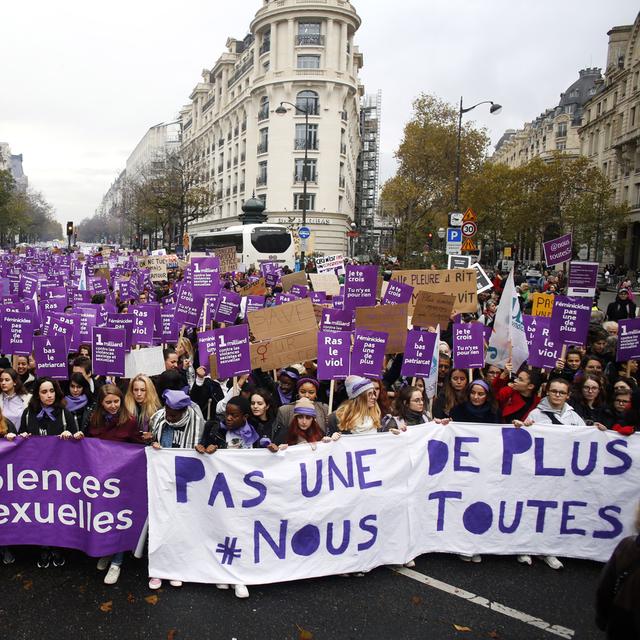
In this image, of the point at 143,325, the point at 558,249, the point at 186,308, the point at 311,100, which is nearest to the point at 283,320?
the point at 143,325

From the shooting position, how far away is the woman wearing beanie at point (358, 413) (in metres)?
5.01

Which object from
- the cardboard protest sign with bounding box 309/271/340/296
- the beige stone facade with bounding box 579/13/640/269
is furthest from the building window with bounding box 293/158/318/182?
the cardboard protest sign with bounding box 309/271/340/296

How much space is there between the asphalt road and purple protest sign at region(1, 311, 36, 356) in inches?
146

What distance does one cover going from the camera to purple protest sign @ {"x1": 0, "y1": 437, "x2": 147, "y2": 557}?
4.42 m

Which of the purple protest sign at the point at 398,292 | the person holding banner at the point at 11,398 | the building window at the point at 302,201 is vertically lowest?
the person holding banner at the point at 11,398

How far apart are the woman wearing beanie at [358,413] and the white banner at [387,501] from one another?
0.46 metres

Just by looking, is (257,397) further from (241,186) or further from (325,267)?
(241,186)

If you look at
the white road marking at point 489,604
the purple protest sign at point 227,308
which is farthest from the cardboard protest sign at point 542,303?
the white road marking at point 489,604

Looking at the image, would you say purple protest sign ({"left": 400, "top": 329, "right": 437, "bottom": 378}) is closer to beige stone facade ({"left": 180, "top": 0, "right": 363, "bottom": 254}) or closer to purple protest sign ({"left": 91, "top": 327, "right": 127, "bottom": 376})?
purple protest sign ({"left": 91, "top": 327, "right": 127, "bottom": 376})

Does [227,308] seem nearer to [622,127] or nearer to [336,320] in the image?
[336,320]

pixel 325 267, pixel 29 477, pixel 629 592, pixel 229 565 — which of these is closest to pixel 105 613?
pixel 229 565

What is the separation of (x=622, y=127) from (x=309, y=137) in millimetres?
28844

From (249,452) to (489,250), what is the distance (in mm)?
88175

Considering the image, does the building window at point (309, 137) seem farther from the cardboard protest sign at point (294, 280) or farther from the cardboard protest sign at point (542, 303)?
the cardboard protest sign at point (542, 303)
